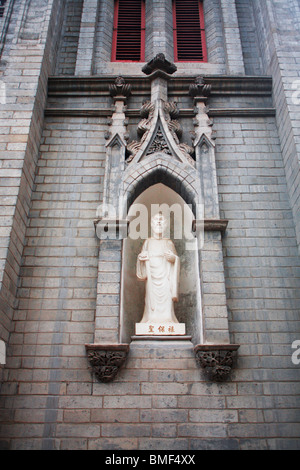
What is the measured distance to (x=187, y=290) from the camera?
8.60m

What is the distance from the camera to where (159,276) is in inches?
320

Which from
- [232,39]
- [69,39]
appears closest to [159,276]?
[232,39]

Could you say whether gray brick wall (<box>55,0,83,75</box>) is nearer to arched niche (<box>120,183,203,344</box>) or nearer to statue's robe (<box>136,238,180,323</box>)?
arched niche (<box>120,183,203,344</box>)

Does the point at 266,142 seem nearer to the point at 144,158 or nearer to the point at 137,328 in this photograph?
the point at 144,158

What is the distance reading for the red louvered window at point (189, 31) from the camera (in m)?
11.6

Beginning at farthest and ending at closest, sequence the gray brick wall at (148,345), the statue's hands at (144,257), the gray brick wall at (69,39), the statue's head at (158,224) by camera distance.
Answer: the gray brick wall at (69,39) → the statue's head at (158,224) → the statue's hands at (144,257) → the gray brick wall at (148,345)

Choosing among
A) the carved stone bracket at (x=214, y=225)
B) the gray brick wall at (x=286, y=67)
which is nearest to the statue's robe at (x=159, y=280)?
the carved stone bracket at (x=214, y=225)

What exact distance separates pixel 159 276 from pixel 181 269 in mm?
918

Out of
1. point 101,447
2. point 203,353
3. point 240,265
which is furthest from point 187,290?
point 101,447

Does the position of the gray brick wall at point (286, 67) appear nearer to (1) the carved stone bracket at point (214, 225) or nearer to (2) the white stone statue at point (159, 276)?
(1) the carved stone bracket at point (214, 225)

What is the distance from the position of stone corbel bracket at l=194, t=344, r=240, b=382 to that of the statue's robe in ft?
3.34

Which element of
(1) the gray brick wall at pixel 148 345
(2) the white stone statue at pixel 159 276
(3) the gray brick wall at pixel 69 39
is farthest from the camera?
(3) the gray brick wall at pixel 69 39

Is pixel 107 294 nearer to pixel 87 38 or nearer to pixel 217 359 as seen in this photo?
pixel 217 359

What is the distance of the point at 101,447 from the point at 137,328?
6.39ft
